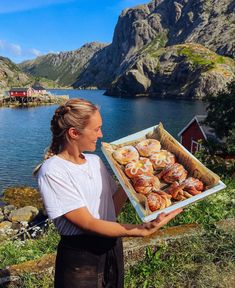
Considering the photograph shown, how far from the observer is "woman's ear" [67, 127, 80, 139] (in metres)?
3.45

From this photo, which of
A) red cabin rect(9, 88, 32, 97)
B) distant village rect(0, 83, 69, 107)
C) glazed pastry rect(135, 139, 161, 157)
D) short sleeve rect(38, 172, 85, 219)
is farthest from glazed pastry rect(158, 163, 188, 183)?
red cabin rect(9, 88, 32, 97)

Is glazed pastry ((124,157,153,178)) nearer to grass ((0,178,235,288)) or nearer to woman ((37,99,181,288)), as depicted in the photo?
woman ((37,99,181,288))

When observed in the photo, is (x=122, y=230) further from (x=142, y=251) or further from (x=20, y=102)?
(x=20, y=102)

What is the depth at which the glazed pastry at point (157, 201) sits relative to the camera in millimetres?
3393

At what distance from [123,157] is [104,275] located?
47.4 inches

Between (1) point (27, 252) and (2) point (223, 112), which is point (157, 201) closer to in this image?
(1) point (27, 252)

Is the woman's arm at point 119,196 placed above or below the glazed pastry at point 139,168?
below

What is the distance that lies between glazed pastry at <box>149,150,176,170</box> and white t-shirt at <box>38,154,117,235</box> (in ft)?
1.81

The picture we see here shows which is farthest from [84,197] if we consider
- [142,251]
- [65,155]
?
[142,251]

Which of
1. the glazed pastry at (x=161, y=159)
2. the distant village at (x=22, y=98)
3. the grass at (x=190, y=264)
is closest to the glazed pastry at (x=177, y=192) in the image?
the glazed pastry at (x=161, y=159)

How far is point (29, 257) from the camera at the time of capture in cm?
633

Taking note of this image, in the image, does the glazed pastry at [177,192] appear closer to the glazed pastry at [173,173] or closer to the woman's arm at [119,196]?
the glazed pastry at [173,173]

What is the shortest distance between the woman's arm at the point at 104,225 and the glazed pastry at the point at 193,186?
0.37 meters

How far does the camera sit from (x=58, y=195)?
3305 millimetres
